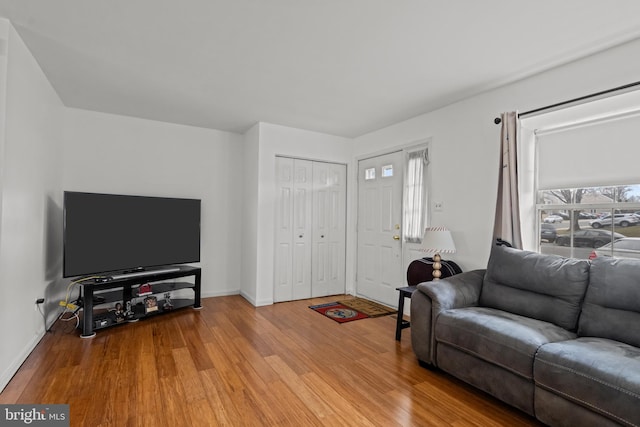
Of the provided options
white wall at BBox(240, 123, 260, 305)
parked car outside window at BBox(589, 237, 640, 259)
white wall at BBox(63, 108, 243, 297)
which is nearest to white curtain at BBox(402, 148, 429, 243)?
parked car outside window at BBox(589, 237, 640, 259)

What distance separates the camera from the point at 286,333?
11.0 ft

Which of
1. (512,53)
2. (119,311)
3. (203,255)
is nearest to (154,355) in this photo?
(119,311)

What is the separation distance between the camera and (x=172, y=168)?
4527mm

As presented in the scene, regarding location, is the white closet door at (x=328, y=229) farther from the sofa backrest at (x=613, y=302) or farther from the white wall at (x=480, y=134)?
the sofa backrest at (x=613, y=302)

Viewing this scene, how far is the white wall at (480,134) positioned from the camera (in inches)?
96.0

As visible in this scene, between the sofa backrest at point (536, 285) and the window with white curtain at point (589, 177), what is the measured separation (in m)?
0.46

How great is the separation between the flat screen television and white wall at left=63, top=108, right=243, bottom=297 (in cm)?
46

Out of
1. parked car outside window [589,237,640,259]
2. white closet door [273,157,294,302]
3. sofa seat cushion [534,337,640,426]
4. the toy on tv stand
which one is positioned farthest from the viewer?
white closet door [273,157,294,302]

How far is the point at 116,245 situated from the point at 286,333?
2176 millimetres

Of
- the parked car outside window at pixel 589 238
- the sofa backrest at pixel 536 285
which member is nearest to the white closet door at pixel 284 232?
the sofa backrest at pixel 536 285

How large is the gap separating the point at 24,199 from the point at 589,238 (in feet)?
15.4

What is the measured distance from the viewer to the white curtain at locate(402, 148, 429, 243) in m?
3.98

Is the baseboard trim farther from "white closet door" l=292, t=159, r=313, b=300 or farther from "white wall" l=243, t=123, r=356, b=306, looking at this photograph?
"white closet door" l=292, t=159, r=313, b=300

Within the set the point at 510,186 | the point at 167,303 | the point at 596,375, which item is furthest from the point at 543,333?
the point at 167,303
